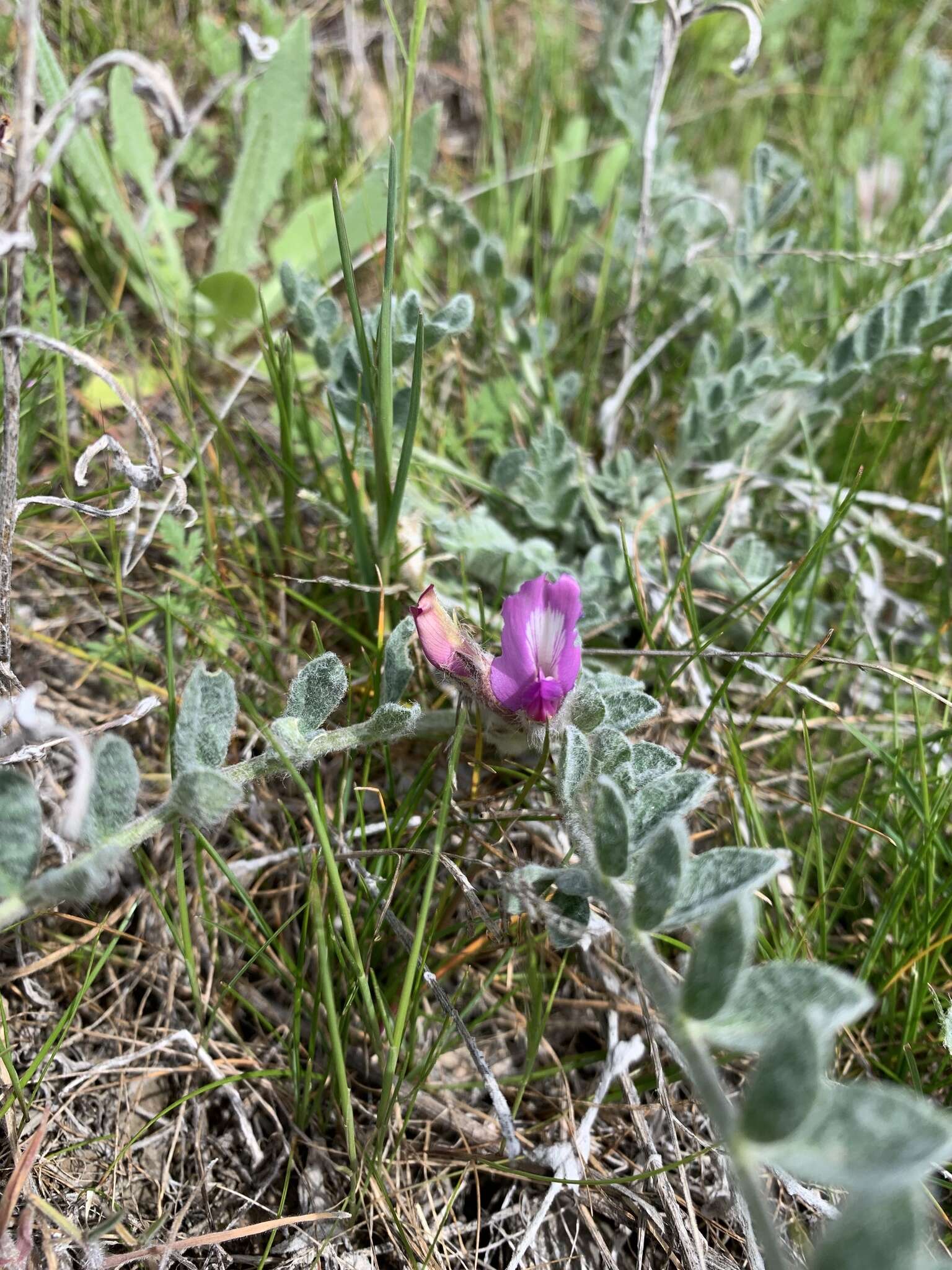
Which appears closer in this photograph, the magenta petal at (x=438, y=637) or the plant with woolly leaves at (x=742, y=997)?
the plant with woolly leaves at (x=742, y=997)

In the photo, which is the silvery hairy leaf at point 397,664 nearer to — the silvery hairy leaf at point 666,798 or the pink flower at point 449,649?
the pink flower at point 449,649

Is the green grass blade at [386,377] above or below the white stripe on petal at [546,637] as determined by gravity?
above

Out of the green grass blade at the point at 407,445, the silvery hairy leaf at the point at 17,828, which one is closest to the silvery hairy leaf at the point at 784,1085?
the silvery hairy leaf at the point at 17,828

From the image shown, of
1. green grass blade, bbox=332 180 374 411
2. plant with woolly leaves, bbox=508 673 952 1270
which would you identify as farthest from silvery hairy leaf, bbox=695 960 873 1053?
green grass blade, bbox=332 180 374 411

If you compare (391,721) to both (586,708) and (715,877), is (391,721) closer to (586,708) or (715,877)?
(586,708)

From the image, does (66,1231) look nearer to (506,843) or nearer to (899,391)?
(506,843)

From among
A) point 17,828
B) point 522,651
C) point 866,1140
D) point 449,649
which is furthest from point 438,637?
point 866,1140

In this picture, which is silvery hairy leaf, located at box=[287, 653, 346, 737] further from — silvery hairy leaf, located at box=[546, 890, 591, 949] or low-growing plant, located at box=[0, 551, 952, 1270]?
silvery hairy leaf, located at box=[546, 890, 591, 949]
